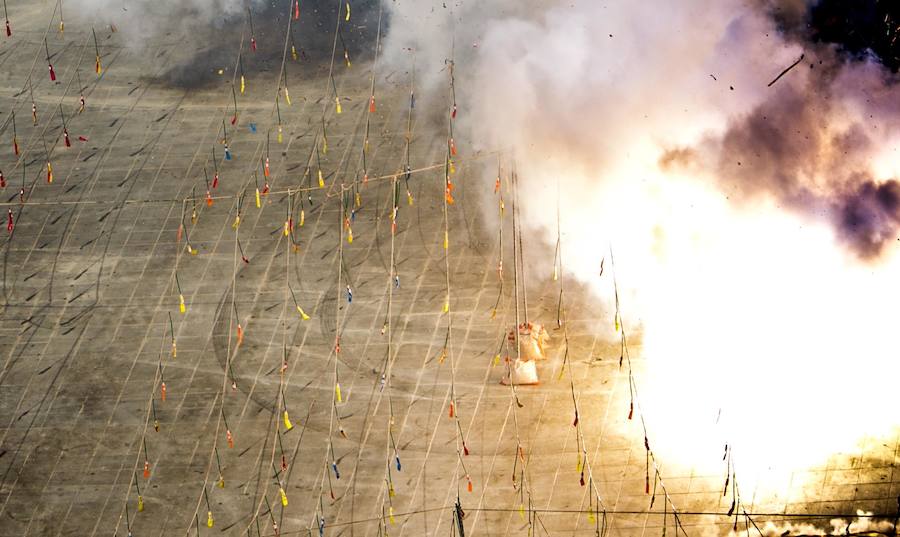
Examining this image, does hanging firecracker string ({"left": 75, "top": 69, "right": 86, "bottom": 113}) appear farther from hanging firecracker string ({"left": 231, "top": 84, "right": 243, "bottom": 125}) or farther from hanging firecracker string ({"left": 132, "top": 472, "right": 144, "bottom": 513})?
hanging firecracker string ({"left": 132, "top": 472, "right": 144, "bottom": 513})

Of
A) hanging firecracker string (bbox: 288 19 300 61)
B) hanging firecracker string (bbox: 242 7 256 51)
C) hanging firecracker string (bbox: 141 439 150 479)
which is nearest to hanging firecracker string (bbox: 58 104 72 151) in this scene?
hanging firecracker string (bbox: 242 7 256 51)

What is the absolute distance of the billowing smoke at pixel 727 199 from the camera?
1662 inches

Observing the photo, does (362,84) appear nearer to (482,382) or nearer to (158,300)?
(158,300)

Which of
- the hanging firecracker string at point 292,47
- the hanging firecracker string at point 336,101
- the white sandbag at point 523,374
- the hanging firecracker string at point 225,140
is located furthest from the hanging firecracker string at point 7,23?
the white sandbag at point 523,374

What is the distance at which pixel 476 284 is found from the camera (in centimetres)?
4656

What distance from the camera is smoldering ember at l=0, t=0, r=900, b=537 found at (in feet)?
132

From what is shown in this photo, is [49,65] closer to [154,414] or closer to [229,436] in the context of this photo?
[154,414]

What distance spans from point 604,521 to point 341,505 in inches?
270

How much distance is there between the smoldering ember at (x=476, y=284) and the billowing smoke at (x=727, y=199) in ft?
0.30

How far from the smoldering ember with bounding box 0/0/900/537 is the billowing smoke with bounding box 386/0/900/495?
0.09 metres

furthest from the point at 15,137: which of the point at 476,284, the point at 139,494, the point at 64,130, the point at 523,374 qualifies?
the point at 523,374

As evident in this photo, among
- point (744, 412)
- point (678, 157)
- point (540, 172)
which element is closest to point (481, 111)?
point (540, 172)

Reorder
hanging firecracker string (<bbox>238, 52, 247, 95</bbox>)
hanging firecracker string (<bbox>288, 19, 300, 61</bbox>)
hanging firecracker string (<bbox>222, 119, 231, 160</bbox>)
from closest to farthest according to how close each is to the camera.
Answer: hanging firecracker string (<bbox>222, 119, 231, 160</bbox>) → hanging firecracker string (<bbox>238, 52, 247, 95</bbox>) → hanging firecracker string (<bbox>288, 19, 300, 61</bbox>)

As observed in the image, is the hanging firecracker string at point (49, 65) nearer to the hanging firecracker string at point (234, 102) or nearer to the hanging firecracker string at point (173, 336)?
the hanging firecracker string at point (234, 102)
